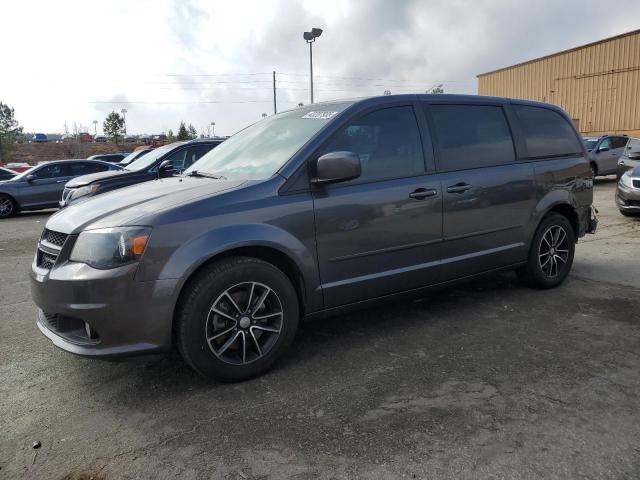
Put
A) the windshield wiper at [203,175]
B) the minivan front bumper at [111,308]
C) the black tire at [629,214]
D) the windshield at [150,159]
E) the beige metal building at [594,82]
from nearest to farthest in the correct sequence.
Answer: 1. the minivan front bumper at [111,308]
2. the windshield wiper at [203,175]
3. the black tire at [629,214]
4. the windshield at [150,159]
5. the beige metal building at [594,82]

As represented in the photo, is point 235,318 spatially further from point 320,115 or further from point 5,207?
point 5,207

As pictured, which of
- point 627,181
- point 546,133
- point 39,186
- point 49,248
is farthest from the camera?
point 39,186

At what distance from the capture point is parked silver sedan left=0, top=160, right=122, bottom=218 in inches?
546

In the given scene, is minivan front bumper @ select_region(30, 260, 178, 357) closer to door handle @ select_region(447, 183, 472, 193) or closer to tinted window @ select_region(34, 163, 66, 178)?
door handle @ select_region(447, 183, 472, 193)

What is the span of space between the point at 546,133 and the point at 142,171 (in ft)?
22.5

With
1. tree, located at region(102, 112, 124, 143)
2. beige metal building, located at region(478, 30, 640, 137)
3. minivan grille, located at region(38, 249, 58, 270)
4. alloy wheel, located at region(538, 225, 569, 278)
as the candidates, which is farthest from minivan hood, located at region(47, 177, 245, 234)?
tree, located at region(102, 112, 124, 143)

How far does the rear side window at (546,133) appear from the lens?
4777mm

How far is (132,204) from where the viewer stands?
3230 millimetres

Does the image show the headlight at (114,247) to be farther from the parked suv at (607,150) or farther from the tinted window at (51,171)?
the parked suv at (607,150)

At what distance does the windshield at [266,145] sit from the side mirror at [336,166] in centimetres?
30

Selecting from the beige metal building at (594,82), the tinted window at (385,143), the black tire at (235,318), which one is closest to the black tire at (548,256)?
the tinted window at (385,143)

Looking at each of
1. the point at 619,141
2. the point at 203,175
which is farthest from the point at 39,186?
the point at 619,141

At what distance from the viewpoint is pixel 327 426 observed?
105 inches

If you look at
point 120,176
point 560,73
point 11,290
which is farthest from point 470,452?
point 560,73
